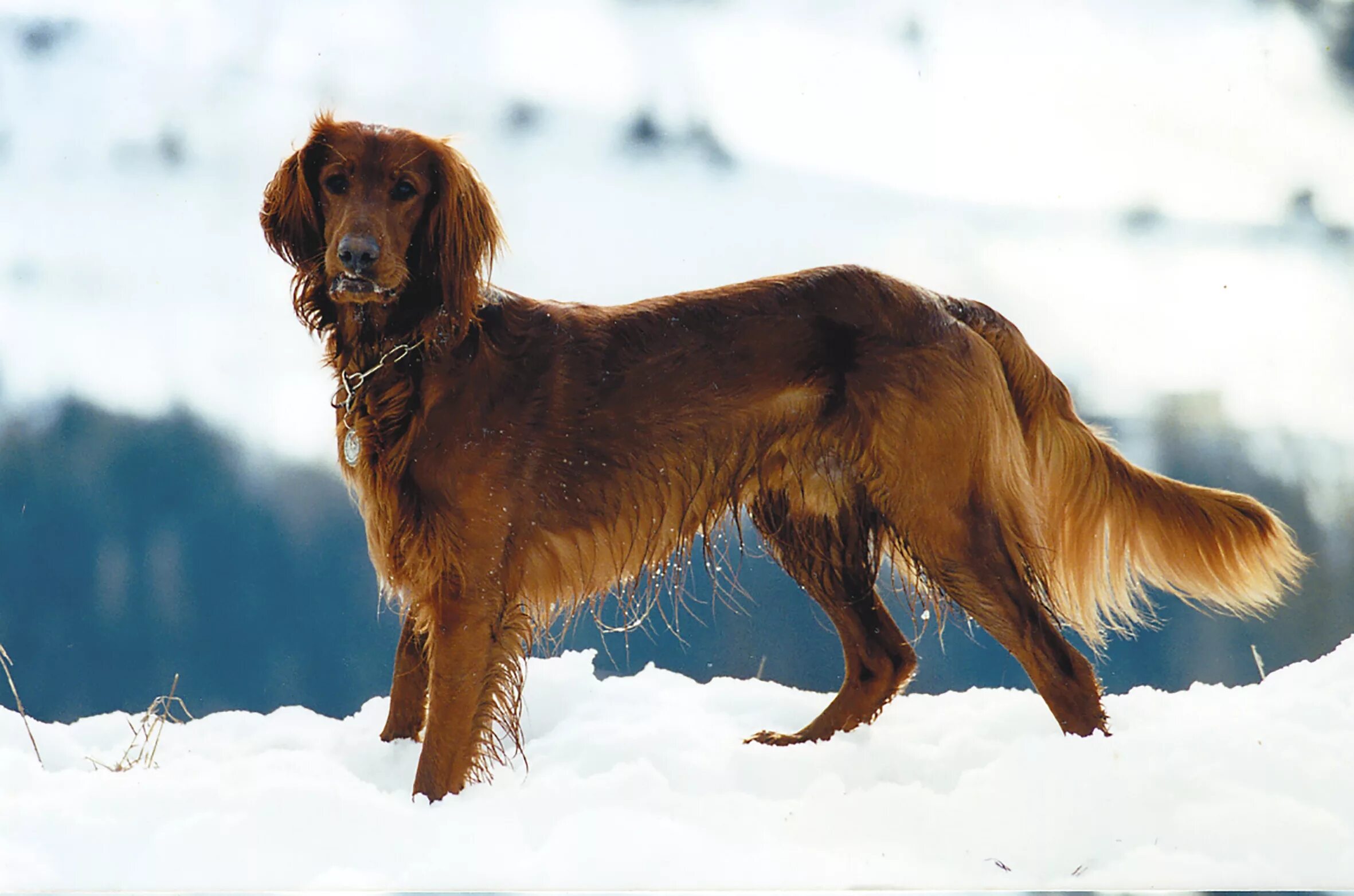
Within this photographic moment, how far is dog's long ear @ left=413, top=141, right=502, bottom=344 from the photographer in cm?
211

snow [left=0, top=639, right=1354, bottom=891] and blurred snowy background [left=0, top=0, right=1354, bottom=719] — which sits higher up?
blurred snowy background [left=0, top=0, right=1354, bottom=719]

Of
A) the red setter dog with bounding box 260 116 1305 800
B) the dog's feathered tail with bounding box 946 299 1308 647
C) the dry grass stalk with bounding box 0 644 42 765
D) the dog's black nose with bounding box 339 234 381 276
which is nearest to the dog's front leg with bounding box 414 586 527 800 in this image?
the red setter dog with bounding box 260 116 1305 800

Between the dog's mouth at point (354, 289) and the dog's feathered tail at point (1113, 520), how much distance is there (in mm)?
1247

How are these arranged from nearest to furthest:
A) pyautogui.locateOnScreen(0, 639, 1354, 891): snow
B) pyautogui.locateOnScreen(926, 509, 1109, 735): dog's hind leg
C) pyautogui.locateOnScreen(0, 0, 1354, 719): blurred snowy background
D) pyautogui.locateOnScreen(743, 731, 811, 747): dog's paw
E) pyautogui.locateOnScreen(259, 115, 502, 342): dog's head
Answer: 1. pyautogui.locateOnScreen(0, 639, 1354, 891): snow
2. pyautogui.locateOnScreen(259, 115, 502, 342): dog's head
3. pyautogui.locateOnScreen(926, 509, 1109, 735): dog's hind leg
4. pyautogui.locateOnScreen(0, 0, 1354, 719): blurred snowy background
5. pyautogui.locateOnScreen(743, 731, 811, 747): dog's paw

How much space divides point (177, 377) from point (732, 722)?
153 centimetres

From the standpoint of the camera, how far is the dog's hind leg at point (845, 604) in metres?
2.51

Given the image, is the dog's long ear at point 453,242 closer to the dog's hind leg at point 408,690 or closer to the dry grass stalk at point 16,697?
the dog's hind leg at point 408,690

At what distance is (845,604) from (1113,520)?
0.65 meters

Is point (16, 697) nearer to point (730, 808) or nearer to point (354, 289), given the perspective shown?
point (354, 289)

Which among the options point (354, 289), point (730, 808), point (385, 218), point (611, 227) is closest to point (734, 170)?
point (611, 227)

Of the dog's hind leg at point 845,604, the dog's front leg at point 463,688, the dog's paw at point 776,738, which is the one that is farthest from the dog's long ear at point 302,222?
the dog's paw at point 776,738

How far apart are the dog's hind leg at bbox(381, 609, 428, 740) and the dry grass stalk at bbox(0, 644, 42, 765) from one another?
76cm

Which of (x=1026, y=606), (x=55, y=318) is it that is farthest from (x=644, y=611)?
(x=55, y=318)

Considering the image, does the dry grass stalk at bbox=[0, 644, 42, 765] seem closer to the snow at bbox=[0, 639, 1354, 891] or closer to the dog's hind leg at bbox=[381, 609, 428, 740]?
the snow at bbox=[0, 639, 1354, 891]
